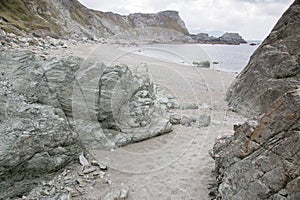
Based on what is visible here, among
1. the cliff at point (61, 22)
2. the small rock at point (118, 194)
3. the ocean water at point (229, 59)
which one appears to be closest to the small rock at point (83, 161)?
the small rock at point (118, 194)

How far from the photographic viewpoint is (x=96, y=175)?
911cm

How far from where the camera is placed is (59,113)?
9.88 m

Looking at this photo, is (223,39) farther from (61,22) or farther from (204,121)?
(204,121)

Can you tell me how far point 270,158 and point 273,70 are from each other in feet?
38.3

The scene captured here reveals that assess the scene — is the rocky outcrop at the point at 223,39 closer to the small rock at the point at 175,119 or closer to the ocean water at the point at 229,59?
the ocean water at the point at 229,59

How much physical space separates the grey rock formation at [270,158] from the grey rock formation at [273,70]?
896cm

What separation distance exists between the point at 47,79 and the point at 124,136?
4.03 meters

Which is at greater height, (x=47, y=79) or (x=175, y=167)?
(x=47, y=79)

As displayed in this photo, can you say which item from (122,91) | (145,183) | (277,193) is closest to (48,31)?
(122,91)

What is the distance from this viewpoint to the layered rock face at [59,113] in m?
8.00

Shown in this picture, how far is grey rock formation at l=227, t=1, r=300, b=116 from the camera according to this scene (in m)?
14.9

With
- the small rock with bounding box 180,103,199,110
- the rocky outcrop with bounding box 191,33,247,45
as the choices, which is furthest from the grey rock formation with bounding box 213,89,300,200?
the rocky outcrop with bounding box 191,33,247,45

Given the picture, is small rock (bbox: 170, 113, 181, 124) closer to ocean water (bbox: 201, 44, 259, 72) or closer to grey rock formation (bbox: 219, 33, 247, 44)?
ocean water (bbox: 201, 44, 259, 72)

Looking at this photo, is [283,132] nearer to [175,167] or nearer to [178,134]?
[175,167]
